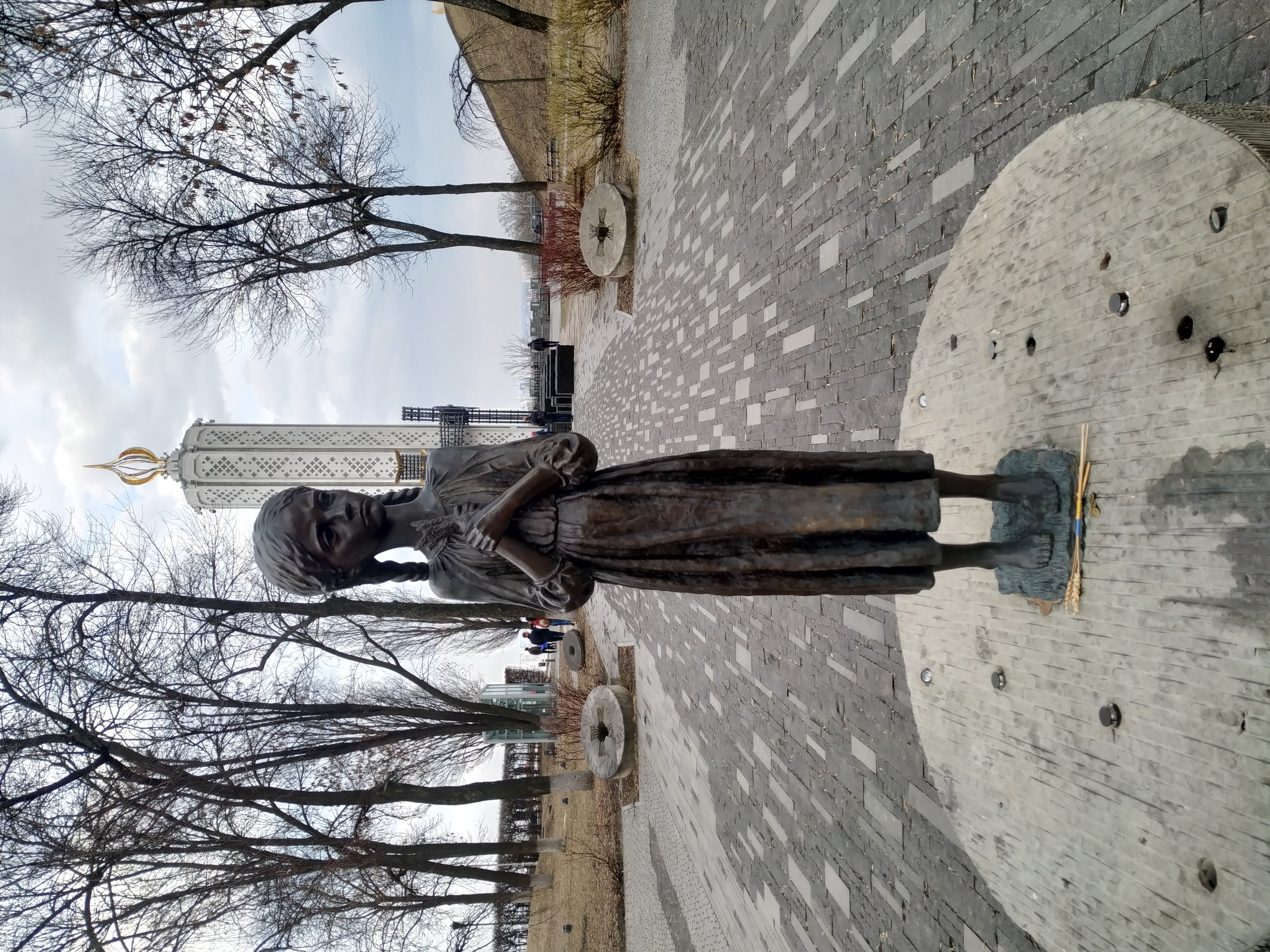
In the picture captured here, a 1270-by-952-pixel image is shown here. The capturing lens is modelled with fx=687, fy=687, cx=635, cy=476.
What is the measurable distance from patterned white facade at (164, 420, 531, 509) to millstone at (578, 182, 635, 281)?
5080mm

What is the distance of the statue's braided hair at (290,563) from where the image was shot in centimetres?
273

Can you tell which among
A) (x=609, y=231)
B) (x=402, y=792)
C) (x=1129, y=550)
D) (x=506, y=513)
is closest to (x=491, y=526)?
(x=506, y=513)

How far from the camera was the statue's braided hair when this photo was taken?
273 cm

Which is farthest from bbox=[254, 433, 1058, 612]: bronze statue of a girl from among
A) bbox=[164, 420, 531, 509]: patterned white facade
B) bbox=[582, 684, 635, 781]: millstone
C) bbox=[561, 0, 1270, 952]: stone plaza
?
bbox=[164, 420, 531, 509]: patterned white facade

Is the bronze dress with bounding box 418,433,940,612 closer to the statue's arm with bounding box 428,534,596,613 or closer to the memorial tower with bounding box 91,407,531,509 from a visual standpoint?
the statue's arm with bounding box 428,534,596,613

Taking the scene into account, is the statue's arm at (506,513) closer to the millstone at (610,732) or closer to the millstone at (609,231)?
the millstone at (610,732)

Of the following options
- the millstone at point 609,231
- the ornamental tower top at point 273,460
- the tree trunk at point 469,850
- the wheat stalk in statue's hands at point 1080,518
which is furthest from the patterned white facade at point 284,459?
the wheat stalk in statue's hands at point 1080,518

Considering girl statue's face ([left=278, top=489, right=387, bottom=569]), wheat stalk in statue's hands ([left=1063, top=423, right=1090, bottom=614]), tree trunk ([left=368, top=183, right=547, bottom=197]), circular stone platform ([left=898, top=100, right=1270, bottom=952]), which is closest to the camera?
circular stone platform ([left=898, top=100, right=1270, bottom=952])

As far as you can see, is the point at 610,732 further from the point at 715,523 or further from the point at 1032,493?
the point at 1032,493

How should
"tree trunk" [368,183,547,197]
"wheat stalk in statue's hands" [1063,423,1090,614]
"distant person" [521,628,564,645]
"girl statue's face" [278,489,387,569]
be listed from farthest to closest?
"distant person" [521,628,564,645], "tree trunk" [368,183,547,197], "girl statue's face" [278,489,387,569], "wheat stalk in statue's hands" [1063,423,1090,614]

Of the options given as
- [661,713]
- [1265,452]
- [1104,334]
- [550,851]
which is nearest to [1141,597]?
[1265,452]

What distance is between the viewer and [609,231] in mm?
9773

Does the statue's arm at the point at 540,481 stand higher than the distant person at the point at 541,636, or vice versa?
the statue's arm at the point at 540,481

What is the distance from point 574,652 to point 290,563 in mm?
10053
